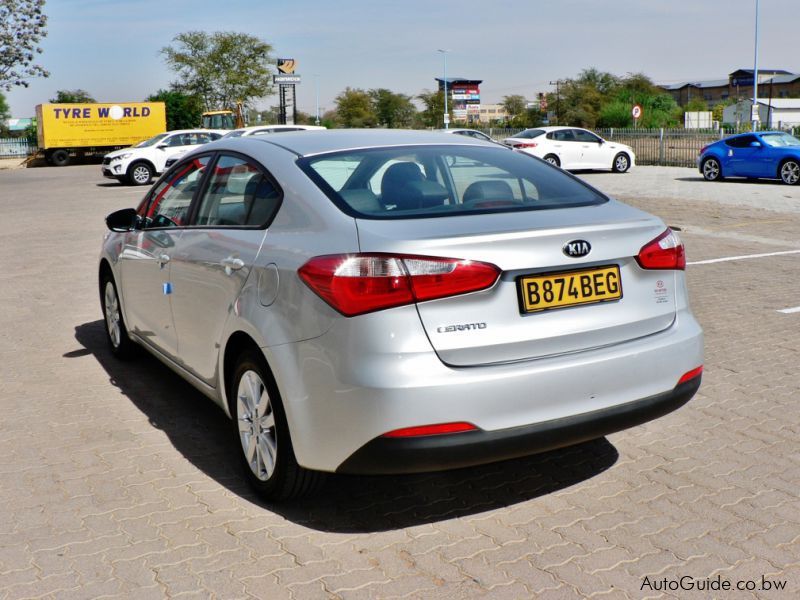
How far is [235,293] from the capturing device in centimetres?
380

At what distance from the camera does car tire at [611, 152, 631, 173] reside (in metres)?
28.9

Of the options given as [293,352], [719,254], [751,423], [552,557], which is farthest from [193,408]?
Answer: [719,254]

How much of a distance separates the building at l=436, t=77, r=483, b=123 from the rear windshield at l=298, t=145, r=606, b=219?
112887 mm

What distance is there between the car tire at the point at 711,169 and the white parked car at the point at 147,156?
559 inches

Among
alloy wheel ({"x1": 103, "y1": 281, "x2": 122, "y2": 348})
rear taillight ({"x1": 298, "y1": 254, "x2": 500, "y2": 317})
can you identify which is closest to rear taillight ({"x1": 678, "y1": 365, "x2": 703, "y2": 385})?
rear taillight ({"x1": 298, "y1": 254, "x2": 500, "y2": 317})

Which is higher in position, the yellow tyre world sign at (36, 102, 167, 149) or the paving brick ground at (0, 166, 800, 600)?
the yellow tyre world sign at (36, 102, 167, 149)

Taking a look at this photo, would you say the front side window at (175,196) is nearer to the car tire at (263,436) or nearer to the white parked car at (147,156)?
the car tire at (263,436)

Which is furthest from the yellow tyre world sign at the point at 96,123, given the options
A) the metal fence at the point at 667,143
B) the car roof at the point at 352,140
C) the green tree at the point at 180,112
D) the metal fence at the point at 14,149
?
the car roof at the point at 352,140

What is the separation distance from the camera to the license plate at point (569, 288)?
324 cm

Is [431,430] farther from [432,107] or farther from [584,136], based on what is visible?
[432,107]

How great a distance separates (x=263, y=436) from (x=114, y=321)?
2927 millimetres

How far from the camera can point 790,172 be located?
22.2 m

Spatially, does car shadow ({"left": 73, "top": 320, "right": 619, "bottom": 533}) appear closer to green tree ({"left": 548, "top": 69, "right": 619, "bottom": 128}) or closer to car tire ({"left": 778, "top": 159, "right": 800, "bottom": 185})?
car tire ({"left": 778, "top": 159, "right": 800, "bottom": 185})

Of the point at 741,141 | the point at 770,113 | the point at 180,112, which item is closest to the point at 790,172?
the point at 741,141
